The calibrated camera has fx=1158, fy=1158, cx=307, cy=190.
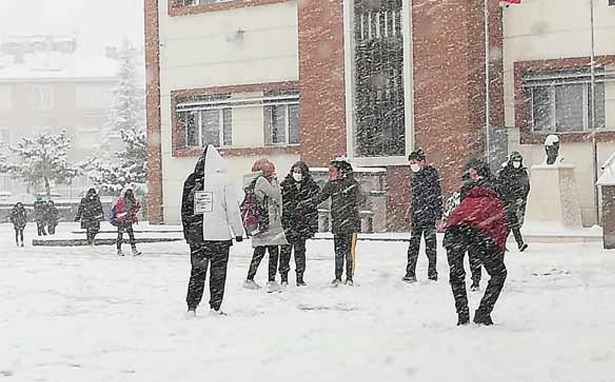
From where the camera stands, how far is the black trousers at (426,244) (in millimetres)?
15164

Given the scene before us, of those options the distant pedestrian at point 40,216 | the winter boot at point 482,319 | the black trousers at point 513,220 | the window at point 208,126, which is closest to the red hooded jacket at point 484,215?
the winter boot at point 482,319

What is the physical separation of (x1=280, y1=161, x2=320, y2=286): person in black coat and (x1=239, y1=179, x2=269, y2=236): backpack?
300 mm

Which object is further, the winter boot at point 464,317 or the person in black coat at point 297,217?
the person in black coat at point 297,217

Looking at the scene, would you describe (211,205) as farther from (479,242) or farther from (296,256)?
(479,242)

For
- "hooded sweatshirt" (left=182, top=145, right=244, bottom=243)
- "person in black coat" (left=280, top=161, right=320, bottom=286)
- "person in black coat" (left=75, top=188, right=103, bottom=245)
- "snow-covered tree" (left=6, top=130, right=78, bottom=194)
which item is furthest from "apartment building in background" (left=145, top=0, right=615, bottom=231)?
"snow-covered tree" (left=6, top=130, right=78, bottom=194)

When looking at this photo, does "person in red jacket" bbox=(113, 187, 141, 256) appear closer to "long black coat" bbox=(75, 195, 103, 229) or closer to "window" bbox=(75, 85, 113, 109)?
"long black coat" bbox=(75, 195, 103, 229)

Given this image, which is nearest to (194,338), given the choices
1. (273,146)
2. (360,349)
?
(360,349)

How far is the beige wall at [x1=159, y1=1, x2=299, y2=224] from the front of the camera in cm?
3066

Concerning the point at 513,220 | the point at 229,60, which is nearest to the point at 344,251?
the point at 513,220

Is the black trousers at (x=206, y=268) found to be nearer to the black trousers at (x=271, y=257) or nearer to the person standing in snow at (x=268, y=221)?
the person standing in snow at (x=268, y=221)

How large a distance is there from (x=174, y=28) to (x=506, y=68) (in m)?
10.1

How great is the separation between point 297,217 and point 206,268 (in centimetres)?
288

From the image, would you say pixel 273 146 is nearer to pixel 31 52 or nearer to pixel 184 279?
pixel 184 279

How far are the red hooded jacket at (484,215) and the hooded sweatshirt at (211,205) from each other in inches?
105
